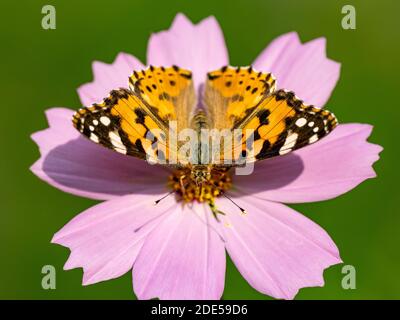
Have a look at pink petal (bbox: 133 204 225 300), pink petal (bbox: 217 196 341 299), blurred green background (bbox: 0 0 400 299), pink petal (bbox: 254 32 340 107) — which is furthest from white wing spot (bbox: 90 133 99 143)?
blurred green background (bbox: 0 0 400 299)

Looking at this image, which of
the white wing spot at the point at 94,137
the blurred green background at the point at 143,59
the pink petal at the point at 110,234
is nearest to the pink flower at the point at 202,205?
the pink petal at the point at 110,234

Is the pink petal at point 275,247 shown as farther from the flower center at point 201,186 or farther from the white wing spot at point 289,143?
the white wing spot at point 289,143

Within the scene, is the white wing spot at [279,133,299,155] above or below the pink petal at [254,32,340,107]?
below

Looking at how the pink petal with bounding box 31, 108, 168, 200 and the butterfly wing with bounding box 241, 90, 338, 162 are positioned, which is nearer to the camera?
the butterfly wing with bounding box 241, 90, 338, 162

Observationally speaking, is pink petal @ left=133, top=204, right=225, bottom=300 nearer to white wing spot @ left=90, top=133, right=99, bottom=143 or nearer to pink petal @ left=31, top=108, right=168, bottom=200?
pink petal @ left=31, top=108, right=168, bottom=200

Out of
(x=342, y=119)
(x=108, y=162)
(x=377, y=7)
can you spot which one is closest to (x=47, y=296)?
(x=108, y=162)

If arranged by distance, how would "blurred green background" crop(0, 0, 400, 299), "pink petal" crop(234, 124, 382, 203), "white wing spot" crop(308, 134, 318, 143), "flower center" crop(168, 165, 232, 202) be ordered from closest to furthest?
1. "white wing spot" crop(308, 134, 318, 143)
2. "pink petal" crop(234, 124, 382, 203)
3. "flower center" crop(168, 165, 232, 202)
4. "blurred green background" crop(0, 0, 400, 299)
